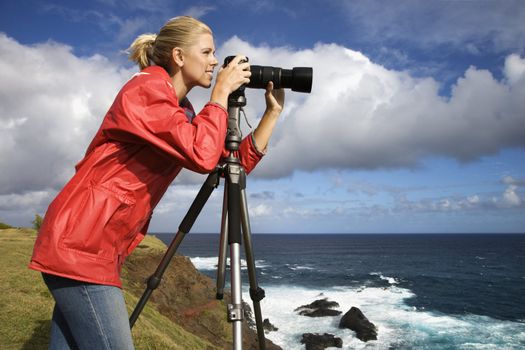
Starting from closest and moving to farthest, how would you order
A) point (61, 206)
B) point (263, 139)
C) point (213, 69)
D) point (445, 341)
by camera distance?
point (61, 206) → point (213, 69) → point (263, 139) → point (445, 341)

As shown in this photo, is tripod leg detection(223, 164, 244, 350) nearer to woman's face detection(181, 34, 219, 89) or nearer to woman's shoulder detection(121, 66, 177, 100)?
woman's face detection(181, 34, 219, 89)

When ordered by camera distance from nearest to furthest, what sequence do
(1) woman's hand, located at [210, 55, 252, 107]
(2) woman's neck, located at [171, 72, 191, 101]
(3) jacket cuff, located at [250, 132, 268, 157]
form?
(1) woman's hand, located at [210, 55, 252, 107]
(2) woman's neck, located at [171, 72, 191, 101]
(3) jacket cuff, located at [250, 132, 268, 157]

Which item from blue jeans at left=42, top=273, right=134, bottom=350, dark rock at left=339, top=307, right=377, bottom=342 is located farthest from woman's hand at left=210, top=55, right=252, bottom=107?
dark rock at left=339, top=307, right=377, bottom=342

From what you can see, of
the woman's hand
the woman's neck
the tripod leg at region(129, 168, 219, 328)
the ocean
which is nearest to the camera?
the woman's hand

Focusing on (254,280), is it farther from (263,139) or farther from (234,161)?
(263,139)

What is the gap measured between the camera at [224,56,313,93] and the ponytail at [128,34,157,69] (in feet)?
2.24

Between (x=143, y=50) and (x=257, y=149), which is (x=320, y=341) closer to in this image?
(x=257, y=149)

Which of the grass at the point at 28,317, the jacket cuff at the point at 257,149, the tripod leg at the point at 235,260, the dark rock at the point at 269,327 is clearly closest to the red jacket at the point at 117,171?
the tripod leg at the point at 235,260

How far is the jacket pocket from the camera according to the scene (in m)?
1.65

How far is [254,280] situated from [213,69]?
1376 millimetres

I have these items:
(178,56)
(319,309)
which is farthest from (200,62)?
(319,309)

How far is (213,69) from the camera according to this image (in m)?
2.11

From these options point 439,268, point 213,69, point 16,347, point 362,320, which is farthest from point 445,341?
point 439,268

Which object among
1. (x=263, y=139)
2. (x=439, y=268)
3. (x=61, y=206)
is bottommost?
(x=439, y=268)
